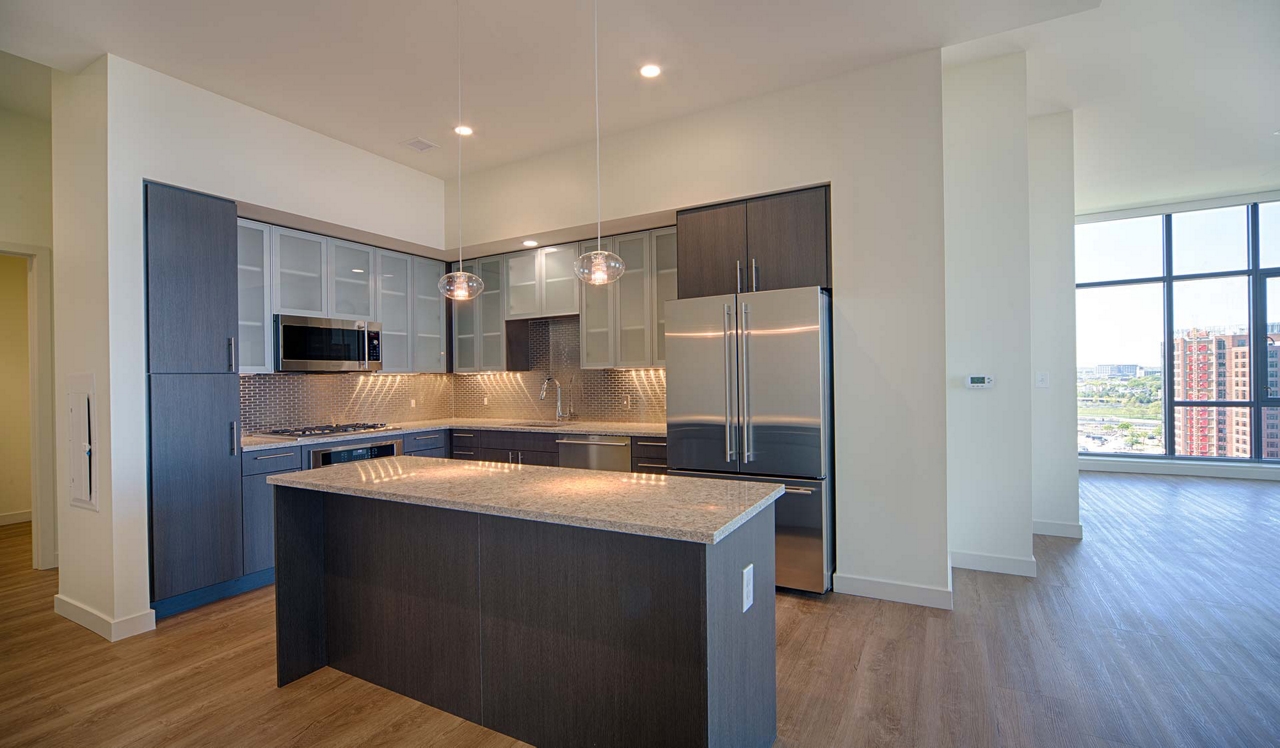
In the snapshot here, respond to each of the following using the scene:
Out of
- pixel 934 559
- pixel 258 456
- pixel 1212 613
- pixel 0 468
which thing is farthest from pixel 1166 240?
pixel 0 468

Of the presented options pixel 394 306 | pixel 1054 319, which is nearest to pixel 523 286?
pixel 394 306

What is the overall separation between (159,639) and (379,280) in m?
2.86

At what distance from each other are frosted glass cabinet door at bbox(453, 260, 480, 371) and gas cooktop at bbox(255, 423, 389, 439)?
0.96m

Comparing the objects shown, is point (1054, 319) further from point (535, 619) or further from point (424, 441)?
point (424, 441)

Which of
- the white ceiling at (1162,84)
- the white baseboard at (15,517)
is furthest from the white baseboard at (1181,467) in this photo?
the white baseboard at (15,517)

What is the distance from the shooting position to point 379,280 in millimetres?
4863

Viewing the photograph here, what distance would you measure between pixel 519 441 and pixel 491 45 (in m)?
2.82

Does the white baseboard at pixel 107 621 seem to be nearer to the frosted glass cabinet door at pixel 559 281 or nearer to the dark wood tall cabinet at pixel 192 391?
the dark wood tall cabinet at pixel 192 391

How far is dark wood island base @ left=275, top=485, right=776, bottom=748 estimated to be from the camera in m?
1.75

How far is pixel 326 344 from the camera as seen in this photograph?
4375 millimetres

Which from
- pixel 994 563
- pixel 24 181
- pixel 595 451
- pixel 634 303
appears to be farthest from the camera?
pixel 634 303

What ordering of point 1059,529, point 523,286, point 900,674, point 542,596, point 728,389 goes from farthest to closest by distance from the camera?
point 523,286 < point 1059,529 < point 728,389 < point 900,674 < point 542,596

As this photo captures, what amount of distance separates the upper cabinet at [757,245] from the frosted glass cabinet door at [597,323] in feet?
2.88

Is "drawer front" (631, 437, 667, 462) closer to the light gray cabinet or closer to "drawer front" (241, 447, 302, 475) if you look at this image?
"drawer front" (241, 447, 302, 475)
